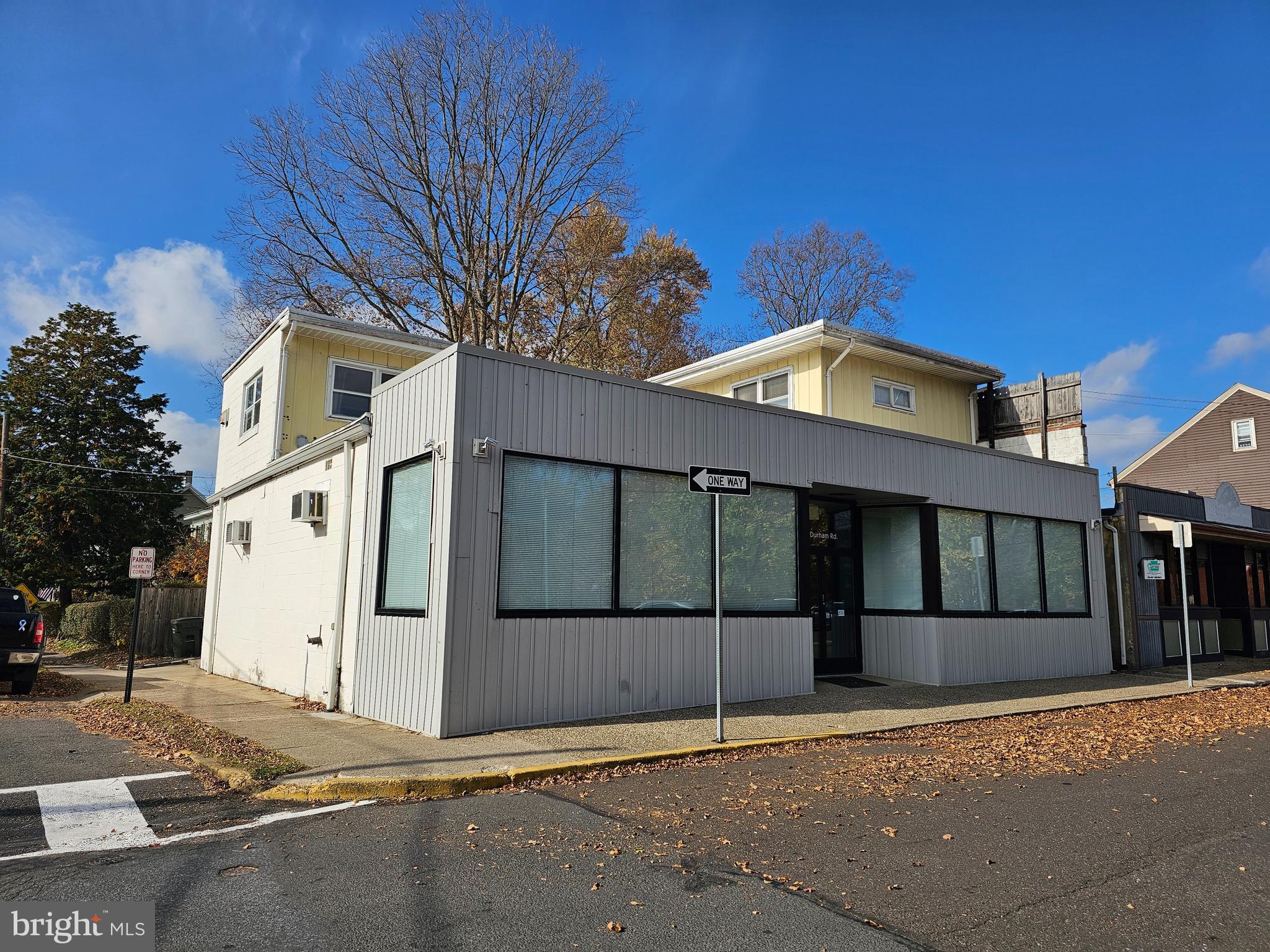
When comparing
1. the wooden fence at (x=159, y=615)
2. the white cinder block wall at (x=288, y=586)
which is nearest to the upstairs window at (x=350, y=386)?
the white cinder block wall at (x=288, y=586)

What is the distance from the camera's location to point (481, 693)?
9.10 m

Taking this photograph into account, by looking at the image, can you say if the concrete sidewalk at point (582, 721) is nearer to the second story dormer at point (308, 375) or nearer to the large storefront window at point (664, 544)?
the large storefront window at point (664, 544)

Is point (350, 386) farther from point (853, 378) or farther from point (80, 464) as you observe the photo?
point (80, 464)

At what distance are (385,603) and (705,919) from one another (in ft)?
23.5

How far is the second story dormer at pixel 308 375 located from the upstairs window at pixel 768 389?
684 centimetres

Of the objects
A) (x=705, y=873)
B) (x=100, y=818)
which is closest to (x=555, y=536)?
(x=100, y=818)

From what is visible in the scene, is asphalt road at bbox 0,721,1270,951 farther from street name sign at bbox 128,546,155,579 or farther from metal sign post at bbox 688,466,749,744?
street name sign at bbox 128,546,155,579

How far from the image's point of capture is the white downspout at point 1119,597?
60.4ft

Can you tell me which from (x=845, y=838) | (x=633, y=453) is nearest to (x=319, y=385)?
(x=633, y=453)

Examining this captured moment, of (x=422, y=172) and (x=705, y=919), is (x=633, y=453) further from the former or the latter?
(x=422, y=172)

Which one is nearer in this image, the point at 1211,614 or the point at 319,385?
the point at 319,385

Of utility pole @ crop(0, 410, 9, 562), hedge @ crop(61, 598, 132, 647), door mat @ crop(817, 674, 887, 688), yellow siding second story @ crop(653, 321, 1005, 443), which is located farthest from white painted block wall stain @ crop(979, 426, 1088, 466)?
utility pole @ crop(0, 410, 9, 562)

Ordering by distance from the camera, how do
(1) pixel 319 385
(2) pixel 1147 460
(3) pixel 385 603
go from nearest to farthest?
(3) pixel 385 603 < (1) pixel 319 385 < (2) pixel 1147 460

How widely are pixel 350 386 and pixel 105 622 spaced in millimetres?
13076
